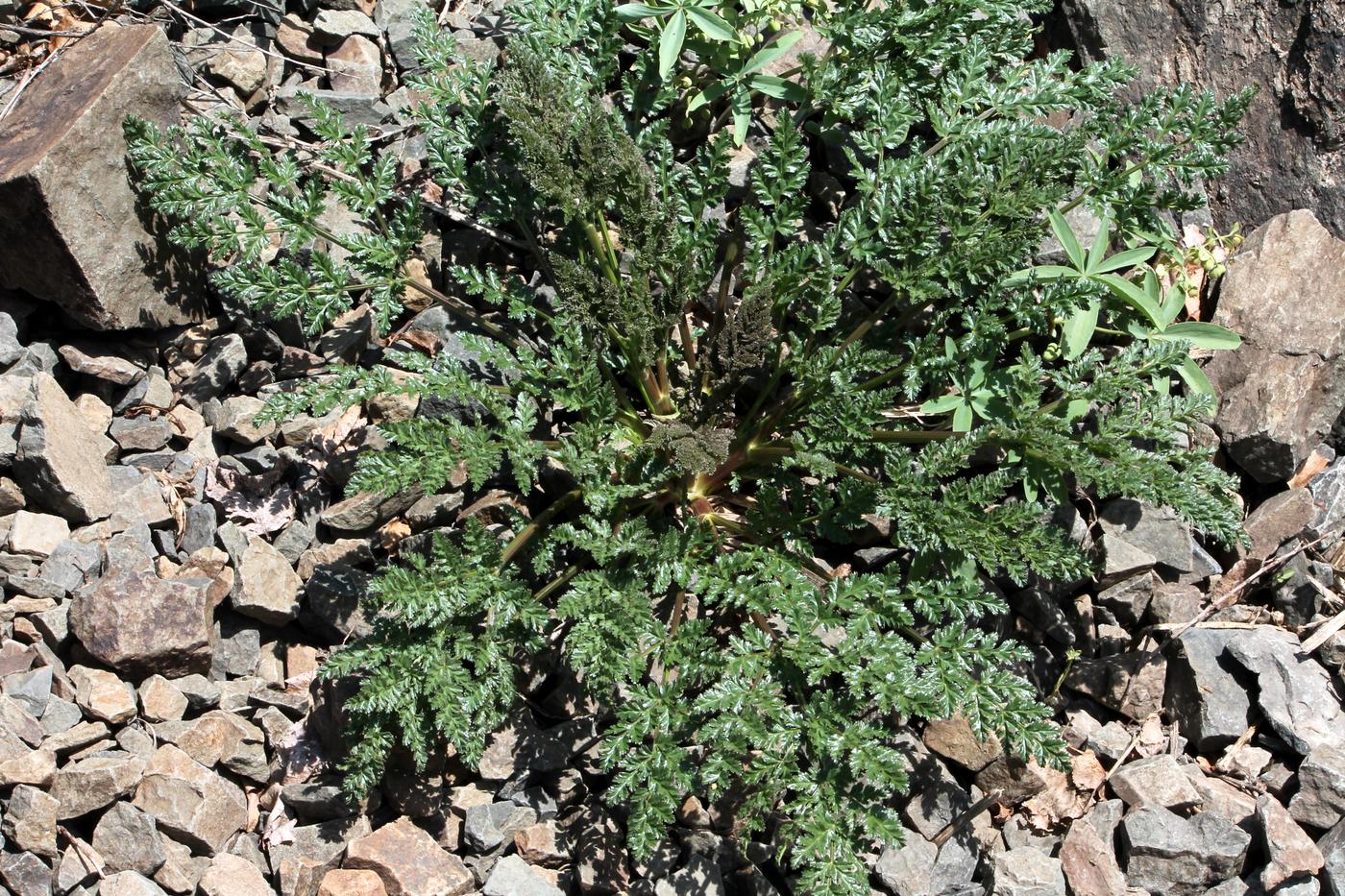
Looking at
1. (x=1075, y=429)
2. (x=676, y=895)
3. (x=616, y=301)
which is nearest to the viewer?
(x=676, y=895)

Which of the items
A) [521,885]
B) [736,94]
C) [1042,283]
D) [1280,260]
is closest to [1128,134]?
[1042,283]

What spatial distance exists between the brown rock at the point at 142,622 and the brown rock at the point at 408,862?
2.97 ft

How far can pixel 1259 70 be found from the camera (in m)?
5.11

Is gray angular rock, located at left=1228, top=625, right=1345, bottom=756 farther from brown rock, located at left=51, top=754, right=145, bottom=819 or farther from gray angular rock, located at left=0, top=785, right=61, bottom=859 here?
gray angular rock, located at left=0, top=785, right=61, bottom=859

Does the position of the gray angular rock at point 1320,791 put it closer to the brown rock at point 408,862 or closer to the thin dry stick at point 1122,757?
the thin dry stick at point 1122,757

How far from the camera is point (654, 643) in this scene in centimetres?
408

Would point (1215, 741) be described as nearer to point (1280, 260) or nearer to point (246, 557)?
point (1280, 260)

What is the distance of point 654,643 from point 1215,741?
2.11 m

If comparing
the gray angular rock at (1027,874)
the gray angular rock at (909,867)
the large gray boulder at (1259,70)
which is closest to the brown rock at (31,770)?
the gray angular rock at (909,867)

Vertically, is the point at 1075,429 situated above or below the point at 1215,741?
above

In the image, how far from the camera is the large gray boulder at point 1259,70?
16.3 feet

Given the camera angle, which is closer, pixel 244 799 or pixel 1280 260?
pixel 244 799

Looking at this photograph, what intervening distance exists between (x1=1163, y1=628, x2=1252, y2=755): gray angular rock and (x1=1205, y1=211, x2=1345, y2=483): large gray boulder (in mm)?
772

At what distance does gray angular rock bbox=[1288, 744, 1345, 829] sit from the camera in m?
4.16
